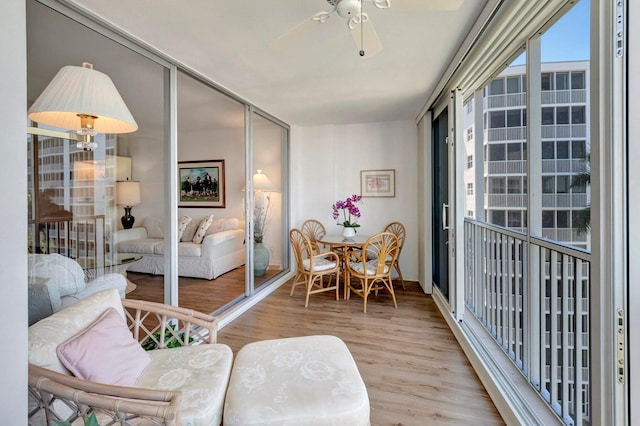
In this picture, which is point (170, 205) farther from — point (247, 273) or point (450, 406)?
point (450, 406)

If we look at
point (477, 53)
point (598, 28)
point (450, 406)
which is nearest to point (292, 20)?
point (477, 53)

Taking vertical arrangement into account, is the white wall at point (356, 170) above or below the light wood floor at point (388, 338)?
above

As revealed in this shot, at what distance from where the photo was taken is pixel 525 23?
1667 millimetres

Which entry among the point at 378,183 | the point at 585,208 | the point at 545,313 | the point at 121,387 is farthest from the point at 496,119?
the point at 121,387

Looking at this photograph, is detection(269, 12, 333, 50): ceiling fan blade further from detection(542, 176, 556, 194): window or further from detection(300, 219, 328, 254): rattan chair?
detection(300, 219, 328, 254): rattan chair

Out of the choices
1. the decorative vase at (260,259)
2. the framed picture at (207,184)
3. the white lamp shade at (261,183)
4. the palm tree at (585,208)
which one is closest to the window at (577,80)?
the palm tree at (585,208)

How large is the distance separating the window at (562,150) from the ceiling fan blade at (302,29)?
145 centimetres

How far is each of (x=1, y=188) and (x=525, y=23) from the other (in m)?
2.52

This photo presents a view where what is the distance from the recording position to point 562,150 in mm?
1591

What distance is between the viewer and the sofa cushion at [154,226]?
2.45 meters

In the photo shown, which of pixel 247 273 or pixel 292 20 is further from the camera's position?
pixel 247 273

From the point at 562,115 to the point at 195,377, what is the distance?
2335mm

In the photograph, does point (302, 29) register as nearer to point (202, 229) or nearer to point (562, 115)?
point (562, 115)

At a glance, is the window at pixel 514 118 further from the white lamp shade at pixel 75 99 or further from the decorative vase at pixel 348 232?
the white lamp shade at pixel 75 99
